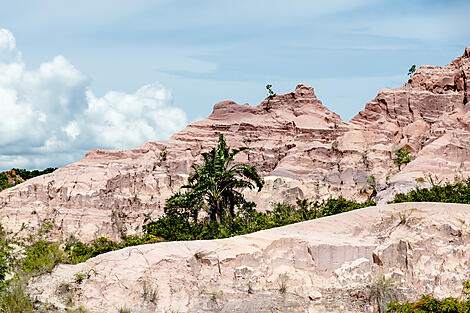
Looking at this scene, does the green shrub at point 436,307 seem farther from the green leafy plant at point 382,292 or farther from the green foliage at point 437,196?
the green foliage at point 437,196

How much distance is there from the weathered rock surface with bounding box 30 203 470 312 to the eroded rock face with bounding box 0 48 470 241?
18.7 metres

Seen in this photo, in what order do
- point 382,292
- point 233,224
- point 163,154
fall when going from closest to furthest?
point 382,292 < point 233,224 < point 163,154

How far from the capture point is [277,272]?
12141 millimetres

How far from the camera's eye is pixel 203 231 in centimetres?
2117

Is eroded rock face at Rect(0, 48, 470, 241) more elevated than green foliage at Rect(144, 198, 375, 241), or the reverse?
eroded rock face at Rect(0, 48, 470, 241)

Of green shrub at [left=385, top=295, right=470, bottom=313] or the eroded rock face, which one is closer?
green shrub at [left=385, top=295, right=470, bottom=313]

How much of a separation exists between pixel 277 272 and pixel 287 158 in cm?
4764

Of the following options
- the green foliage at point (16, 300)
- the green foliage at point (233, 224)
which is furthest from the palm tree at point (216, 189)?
the green foliage at point (16, 300)

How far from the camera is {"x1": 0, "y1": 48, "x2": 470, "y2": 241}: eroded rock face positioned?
1470 inches

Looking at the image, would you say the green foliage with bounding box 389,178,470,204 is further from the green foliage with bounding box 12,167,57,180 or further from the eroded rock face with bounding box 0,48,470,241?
the green foliage with bounding box 12,167,57,180

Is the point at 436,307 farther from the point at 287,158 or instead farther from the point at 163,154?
the point at 163,154

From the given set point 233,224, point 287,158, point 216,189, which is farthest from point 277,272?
point 287,158

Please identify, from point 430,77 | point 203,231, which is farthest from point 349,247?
point 430,77

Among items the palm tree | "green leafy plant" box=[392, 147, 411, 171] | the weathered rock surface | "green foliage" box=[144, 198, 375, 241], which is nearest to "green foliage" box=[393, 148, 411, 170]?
"green leafy plant" box=[392, 147, 411, 171]
